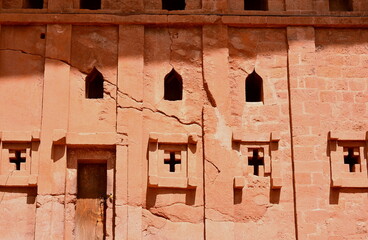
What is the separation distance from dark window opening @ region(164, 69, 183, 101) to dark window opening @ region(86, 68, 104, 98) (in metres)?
1.01

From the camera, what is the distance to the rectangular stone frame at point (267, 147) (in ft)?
37.9

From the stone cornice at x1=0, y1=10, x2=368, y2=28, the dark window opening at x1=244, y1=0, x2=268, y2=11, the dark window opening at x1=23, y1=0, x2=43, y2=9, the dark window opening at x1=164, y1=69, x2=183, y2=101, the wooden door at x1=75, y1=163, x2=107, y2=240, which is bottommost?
the wooden door at x1=75, y1=163, x2=107, y2=240

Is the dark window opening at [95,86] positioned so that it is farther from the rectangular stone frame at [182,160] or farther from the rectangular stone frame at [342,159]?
the rectangular stone frame at [342,159]

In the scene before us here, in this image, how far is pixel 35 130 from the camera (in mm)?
11594

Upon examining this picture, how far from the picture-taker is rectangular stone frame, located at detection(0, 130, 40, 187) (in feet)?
37.5

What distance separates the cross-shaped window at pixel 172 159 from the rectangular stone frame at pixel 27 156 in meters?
1.90

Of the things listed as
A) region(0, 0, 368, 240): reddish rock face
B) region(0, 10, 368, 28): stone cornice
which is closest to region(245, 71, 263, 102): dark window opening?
region(0, 0, 368, 240): reddish rock face

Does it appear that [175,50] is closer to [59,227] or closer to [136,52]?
[136,52]

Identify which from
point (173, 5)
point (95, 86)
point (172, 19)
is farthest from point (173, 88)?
point (173, 5)

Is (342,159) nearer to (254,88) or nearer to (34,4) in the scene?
(254,88)

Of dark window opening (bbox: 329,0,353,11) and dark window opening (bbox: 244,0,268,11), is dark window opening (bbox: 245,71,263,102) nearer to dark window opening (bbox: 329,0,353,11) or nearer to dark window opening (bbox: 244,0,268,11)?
dark window opening (bbox: 244,0,268,11)

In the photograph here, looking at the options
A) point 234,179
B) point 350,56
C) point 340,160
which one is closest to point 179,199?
point 234,179

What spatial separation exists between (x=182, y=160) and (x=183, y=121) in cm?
61

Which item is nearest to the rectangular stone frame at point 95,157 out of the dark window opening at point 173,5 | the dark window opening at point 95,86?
the dark window opening at point 95,86
